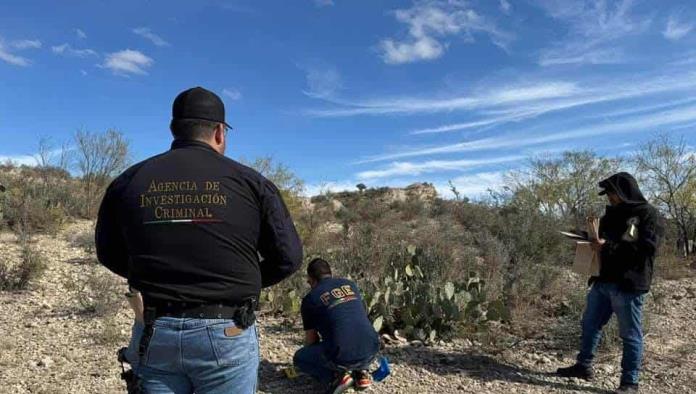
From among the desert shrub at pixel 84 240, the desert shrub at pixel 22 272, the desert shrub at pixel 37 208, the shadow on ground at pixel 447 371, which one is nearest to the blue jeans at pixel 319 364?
the shadow on ground at pixel 447 371

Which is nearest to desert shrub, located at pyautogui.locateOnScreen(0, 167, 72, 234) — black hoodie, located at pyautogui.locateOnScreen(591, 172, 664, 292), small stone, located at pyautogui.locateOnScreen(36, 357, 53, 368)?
Answer: small stone, located at pyautogui.locateOnScreen(36, 357, 53, 368)

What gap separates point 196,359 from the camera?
7.04ft

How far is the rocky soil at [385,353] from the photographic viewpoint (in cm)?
514

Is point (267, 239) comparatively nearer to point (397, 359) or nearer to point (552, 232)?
point (397, 359)

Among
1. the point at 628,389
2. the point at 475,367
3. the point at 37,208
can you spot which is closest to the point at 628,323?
the point at 628,389

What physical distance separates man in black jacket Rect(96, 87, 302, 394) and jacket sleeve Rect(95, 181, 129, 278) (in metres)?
0.02

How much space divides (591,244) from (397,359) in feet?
6.88

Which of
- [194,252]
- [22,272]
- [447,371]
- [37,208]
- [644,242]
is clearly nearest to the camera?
[194,252]

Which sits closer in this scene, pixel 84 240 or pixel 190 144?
pixel 190 144

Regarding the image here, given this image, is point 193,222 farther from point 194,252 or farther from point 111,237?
point 111,237

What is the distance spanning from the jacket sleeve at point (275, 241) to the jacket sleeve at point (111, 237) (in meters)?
0.54

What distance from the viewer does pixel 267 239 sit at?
233cm

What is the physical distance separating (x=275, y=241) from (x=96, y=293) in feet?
18.7

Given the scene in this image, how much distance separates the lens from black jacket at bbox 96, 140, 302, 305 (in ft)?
7.02
